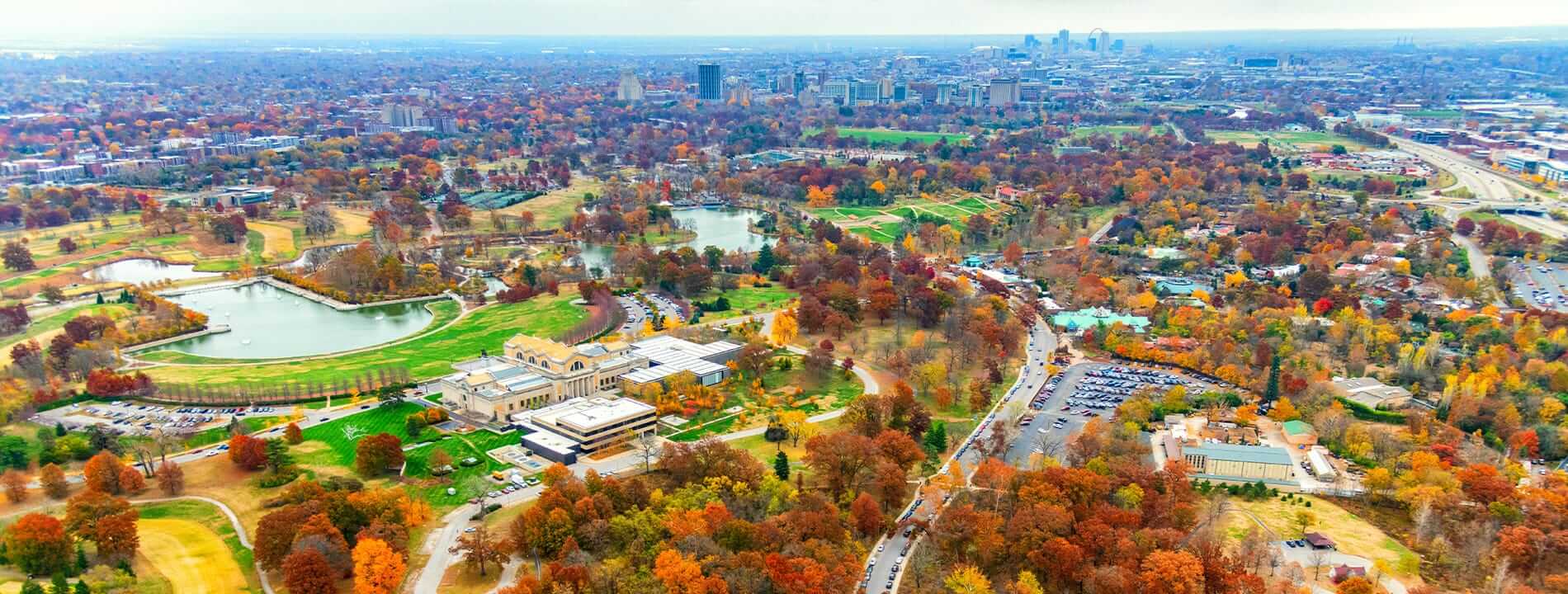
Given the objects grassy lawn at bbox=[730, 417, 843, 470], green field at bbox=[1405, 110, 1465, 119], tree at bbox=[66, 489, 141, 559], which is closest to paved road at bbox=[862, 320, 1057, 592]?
grassy lawn at bbox=[730, 417, 843, 470]

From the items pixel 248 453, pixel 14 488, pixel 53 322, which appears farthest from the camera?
pixel 53 322

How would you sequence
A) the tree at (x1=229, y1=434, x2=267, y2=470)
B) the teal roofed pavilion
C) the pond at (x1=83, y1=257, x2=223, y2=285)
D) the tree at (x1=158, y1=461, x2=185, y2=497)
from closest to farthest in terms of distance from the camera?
1. the tree at (x1=158, y1=461, x2=185, y2=497)
2. the tree at (x1=229, y1=434, x2=267, y2=470)
3. the teal roofed pavilion
4. the pond at (x1=83, y1=257, x2=223, y2=285)

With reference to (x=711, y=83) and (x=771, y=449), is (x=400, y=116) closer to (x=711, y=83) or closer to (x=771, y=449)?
(x=711, y=83)

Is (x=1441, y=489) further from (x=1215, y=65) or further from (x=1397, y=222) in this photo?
(x=1215, y=65)

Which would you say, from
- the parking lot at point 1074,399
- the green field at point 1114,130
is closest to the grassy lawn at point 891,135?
the green field at point 1114,130

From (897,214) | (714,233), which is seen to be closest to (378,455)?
(714,233)

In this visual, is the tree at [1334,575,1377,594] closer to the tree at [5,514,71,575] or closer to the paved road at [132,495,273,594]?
the paved road at [132,495,273,594]

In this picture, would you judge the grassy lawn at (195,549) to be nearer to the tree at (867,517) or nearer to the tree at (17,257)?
the tree at (867,517)
